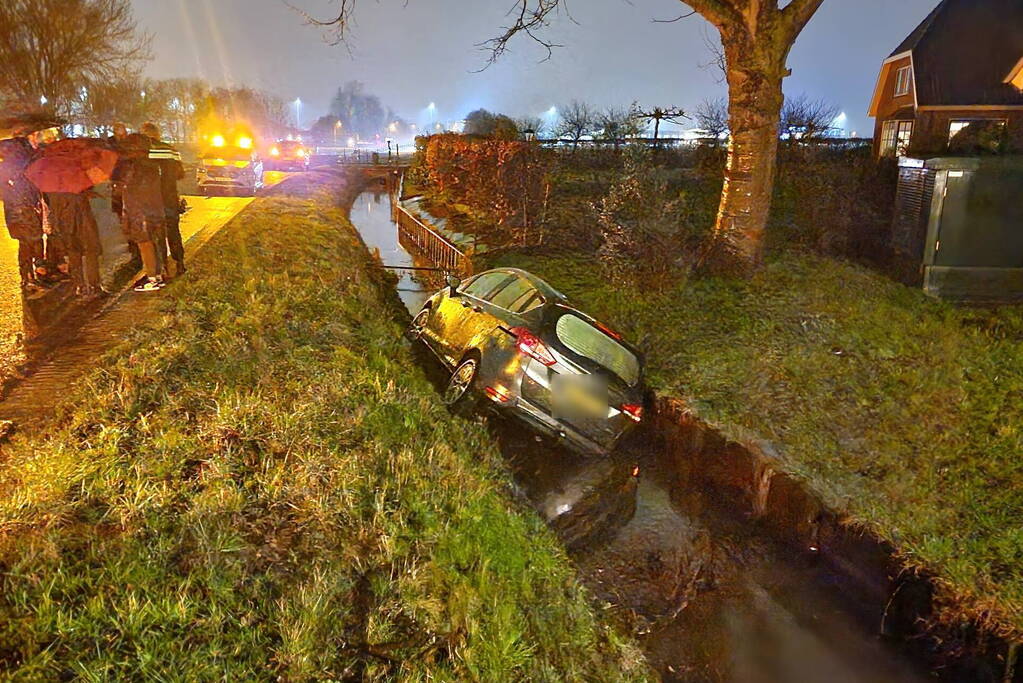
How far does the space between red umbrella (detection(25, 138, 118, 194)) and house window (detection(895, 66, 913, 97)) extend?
28754 mm

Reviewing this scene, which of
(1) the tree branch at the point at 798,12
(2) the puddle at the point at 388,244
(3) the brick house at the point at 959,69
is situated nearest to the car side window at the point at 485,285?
(2) the puddle at the point at 388,244

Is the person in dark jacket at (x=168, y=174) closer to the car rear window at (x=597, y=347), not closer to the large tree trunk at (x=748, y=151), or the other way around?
the car rear window at (x=597, y=347)

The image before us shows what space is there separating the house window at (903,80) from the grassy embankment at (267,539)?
2836 centimetres

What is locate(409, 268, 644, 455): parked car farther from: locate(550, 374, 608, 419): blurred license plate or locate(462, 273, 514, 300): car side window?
locate(462, 273, 514, 300): car side window

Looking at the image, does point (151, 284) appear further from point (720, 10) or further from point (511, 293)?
point (720, 10)

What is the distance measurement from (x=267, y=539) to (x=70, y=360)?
321 centimetres

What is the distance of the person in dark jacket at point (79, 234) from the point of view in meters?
6.27

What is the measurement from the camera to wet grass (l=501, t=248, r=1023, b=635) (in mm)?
5301

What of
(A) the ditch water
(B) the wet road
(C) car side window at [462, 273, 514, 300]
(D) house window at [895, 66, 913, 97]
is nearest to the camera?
(A) the ditch water

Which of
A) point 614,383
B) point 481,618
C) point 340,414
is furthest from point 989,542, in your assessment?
point 340,414

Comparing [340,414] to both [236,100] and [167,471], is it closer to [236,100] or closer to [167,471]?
[167,471]

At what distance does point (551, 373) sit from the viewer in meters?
6.22

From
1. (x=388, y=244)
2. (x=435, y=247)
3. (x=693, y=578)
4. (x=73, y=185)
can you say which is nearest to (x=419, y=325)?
(x=73, y=185)

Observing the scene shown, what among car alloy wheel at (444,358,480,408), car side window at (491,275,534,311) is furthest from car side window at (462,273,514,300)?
car alloy wheel at (444,358,480,408)
